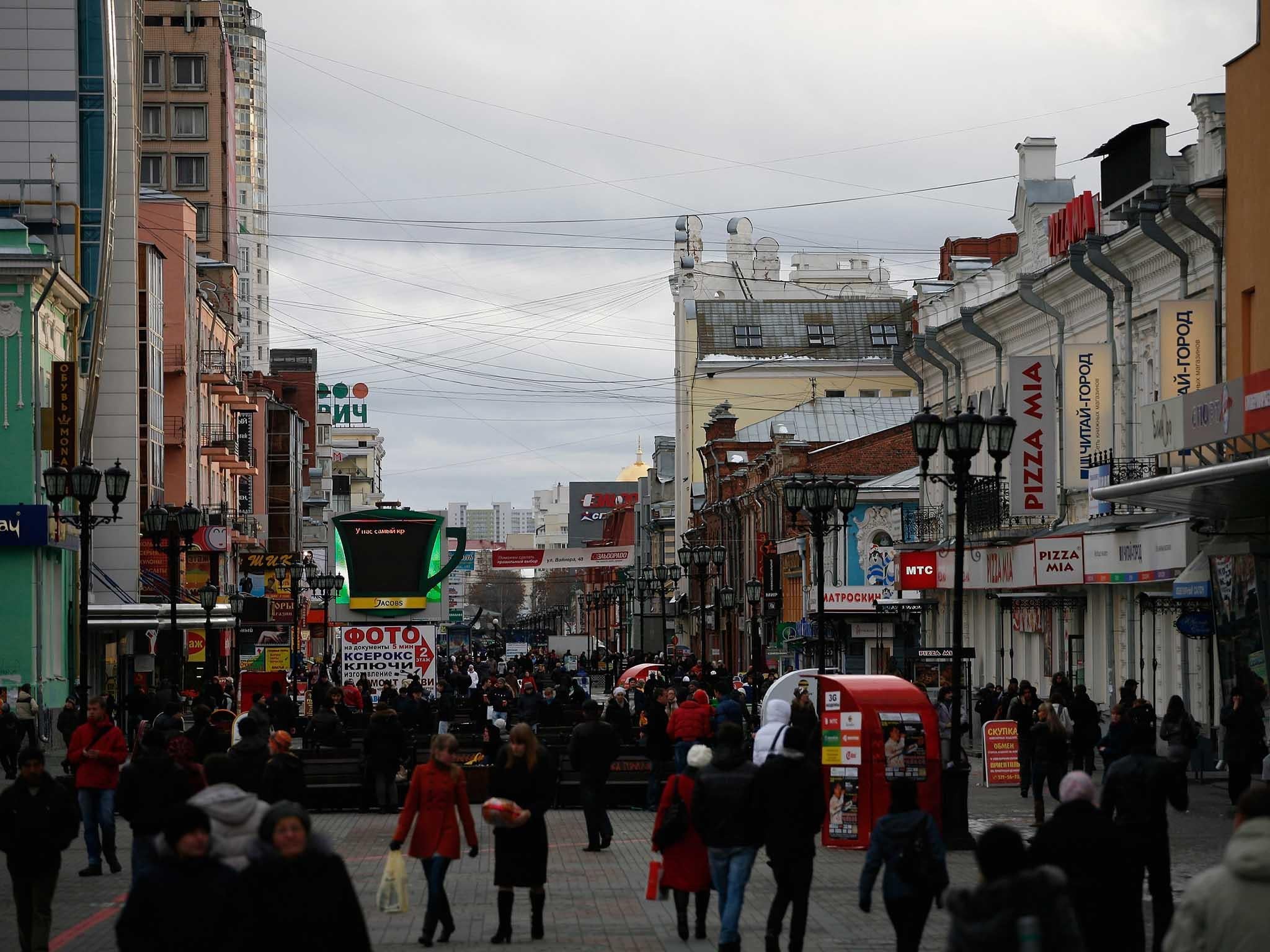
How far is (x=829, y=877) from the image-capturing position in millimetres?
17828

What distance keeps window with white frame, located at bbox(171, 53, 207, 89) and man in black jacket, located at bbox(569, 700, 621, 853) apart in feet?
264

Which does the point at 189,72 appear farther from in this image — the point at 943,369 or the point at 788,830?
the point at 788,830

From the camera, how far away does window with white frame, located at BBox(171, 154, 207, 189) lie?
3792 inches

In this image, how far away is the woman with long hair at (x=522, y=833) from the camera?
14.0 meters

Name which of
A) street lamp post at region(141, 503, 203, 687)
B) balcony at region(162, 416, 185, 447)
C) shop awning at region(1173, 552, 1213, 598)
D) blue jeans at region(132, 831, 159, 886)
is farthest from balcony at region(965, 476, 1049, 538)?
balcony at region(162, 416, 185, 447)

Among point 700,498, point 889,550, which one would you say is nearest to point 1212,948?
point 889,550

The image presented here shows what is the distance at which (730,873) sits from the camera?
12.8 m

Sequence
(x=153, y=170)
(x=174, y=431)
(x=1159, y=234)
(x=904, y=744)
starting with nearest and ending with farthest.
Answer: (x=904, y=744), (x=1159, y=234), (x=174, y=431), (x=153, y=170)

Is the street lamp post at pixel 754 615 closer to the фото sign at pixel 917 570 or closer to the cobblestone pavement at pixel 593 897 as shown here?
the фото sign at pixel 917 570

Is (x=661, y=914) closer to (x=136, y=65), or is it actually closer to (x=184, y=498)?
(x=136, y=65)

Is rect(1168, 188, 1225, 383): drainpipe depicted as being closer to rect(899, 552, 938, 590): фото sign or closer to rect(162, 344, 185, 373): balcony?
rect(899, 552, 938, 590): фото sign

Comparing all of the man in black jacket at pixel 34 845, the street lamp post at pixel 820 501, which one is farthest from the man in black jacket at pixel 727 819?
the street lamp post at pixel 820 501

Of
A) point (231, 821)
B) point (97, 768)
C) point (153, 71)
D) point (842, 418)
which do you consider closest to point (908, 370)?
point (842, 418)

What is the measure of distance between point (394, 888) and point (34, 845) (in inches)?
116
